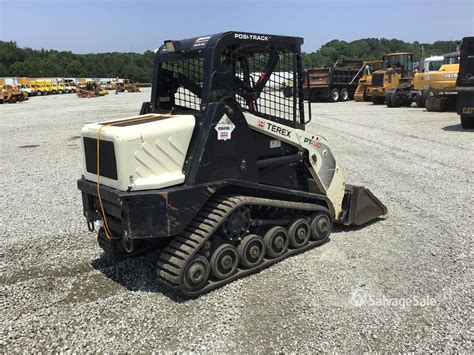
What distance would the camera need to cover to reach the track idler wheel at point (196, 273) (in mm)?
3797

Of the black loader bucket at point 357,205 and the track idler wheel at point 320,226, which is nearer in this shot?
the track idler wheel at point 320,226

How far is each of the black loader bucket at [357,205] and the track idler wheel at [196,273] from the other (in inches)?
91.6

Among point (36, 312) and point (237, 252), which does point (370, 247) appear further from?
point (36, 312)

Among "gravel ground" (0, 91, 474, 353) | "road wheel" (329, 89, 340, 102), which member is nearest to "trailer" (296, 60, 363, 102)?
"road wheel" (329, 89, 340, 102)

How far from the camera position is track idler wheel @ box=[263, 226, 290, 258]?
14.7ft

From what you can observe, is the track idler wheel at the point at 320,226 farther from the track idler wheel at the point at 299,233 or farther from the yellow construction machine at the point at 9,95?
the yellow construction machine at the point at 9,95

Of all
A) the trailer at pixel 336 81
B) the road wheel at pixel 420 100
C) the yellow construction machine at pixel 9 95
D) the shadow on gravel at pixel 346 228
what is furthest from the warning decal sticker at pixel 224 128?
the yellow construction machine at pixel 9 95

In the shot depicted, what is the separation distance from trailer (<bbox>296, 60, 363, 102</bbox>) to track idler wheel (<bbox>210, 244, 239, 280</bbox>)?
85.5ft

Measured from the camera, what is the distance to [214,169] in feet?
13.3

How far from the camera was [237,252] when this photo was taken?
4.21m

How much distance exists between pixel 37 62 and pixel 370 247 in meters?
110

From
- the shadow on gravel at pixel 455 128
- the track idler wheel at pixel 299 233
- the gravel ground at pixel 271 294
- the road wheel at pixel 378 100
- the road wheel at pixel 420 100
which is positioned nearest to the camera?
the gravel ground at pixel 271 294

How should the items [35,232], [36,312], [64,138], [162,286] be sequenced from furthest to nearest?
[64,138] → [35,232] → [162,286] → [36,312]

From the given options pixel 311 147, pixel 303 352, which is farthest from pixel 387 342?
pixel 311 147
